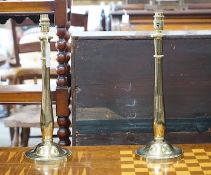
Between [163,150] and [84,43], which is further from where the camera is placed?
[84,43]

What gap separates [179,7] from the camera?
343 centimetres

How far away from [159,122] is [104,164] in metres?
0.19

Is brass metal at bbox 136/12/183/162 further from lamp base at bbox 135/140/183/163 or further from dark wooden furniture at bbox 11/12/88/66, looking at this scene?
dark wooden furniture at bbox 11/12/88/66

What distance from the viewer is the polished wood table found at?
1.21m

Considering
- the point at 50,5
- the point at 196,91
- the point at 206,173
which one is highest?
the point at 50,5

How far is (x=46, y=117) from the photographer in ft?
4.32

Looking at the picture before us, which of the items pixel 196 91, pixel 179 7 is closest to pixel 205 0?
pixel 179 7

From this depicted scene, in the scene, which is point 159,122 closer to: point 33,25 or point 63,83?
point 63,83

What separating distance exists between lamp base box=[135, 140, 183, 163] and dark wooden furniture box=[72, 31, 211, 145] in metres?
0.19

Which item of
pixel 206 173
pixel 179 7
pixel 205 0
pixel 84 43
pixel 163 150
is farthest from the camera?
pixel 205 0

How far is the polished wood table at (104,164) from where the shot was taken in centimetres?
121

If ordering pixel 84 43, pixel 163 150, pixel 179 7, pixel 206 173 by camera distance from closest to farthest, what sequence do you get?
1. pixel 206 173
2. pixel 163 150
3. pixel 84 43
4. pixel 179 7

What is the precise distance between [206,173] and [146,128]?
35 centimetres

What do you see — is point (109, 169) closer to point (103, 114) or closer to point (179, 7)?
point (103, 114)
